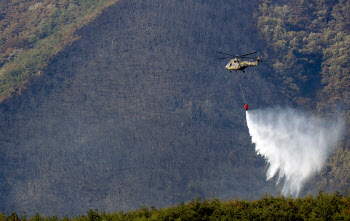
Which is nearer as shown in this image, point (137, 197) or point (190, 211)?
point (190, 211)

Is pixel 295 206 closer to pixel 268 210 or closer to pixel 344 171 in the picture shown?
pixel 268 210

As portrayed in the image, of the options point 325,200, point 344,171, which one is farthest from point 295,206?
point 344,171

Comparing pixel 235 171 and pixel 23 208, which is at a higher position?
pixel 235 171

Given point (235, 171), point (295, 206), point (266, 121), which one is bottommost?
point (235, 171)

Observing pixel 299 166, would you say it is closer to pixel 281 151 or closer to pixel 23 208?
pixel 281 151

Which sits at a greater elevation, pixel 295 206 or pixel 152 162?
pixel 295 206

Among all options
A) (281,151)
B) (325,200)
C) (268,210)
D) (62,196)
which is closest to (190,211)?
(268,210)

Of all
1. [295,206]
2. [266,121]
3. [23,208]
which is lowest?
[23,208]

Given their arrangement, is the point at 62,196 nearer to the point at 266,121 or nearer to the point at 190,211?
the point at 266,121

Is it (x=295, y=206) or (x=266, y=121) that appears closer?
(x=295, y=206)
